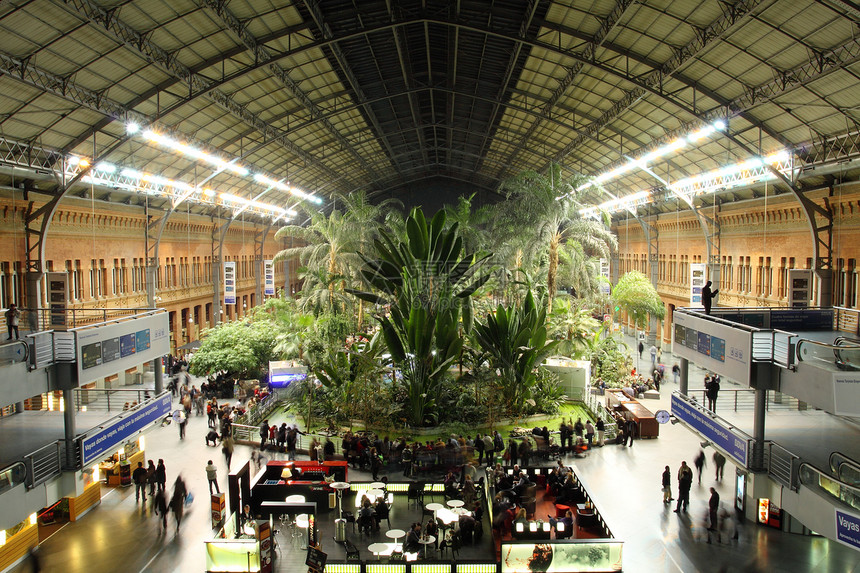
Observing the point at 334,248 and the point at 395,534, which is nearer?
the point at 395,534

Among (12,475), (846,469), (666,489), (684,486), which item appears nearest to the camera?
(846,469)

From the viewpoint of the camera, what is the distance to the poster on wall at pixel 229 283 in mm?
32375

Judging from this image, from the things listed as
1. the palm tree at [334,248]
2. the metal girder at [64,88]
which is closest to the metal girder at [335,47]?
the palm tree at [334,248]

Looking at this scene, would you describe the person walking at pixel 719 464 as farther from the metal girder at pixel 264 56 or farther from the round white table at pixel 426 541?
the metal girder at pixel 264 56

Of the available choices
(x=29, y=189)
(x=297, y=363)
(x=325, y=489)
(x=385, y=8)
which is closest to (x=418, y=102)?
(x=385, y=8)

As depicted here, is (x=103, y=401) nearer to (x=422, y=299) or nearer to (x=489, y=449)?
(x=422, y=299)

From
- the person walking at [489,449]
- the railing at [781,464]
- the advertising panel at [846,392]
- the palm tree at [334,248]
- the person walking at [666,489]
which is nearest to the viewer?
the advertising panel at [846,392]

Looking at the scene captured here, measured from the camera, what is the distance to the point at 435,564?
10406 millimetres

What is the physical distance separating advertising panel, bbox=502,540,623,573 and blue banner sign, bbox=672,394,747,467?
2854 millimetres

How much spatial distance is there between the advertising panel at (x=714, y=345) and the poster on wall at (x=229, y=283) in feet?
79.7

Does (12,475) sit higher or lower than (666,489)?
higher

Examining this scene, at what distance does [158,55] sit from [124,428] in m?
11.0

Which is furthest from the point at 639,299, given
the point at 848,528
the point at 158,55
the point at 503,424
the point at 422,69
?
the point at 158,55

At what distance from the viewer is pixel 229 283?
32656 millimetres
